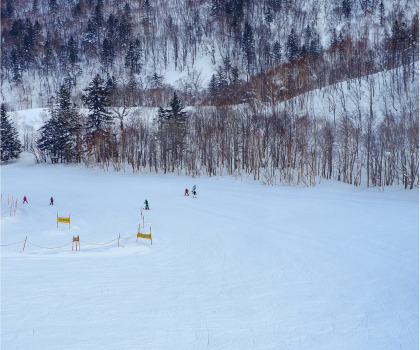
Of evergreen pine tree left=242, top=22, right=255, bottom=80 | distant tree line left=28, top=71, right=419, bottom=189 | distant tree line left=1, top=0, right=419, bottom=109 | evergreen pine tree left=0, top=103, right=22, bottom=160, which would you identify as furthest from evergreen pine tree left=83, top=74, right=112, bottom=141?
evergreen pine tree left=242, top=22, right=255, bottom=80

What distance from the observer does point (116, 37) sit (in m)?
122

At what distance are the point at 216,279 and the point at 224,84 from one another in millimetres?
67994

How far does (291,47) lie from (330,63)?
61.7 feet

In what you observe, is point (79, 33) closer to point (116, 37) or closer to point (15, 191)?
point (116, 37)

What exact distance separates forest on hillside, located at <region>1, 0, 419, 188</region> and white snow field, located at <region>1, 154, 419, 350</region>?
19558mm

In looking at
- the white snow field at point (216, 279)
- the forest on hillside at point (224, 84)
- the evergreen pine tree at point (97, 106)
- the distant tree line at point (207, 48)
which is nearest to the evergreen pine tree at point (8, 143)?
the forest on hillside at point (224, 84)

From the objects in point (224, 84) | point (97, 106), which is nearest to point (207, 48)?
point (224, 84)

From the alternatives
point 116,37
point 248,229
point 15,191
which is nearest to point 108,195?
point 15,191

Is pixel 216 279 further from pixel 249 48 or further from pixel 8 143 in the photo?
pixel 249 48

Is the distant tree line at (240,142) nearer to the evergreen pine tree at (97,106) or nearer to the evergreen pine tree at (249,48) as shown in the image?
the evergreen pine tree at (97,106)

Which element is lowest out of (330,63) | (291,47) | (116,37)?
(330,63)

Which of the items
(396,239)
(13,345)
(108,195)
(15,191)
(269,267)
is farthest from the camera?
(15,191)

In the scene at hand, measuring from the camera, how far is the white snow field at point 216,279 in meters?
7.05

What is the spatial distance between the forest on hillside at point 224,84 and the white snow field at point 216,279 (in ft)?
64.2
